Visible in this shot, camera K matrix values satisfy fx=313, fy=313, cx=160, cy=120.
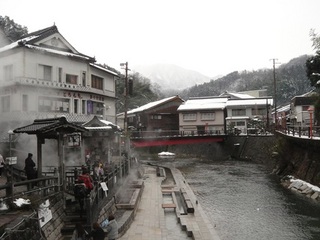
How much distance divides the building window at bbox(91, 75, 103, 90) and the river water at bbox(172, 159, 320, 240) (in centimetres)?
1371

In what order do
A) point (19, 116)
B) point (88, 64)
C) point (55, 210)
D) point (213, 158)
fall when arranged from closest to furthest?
point (55, 210), point (19, 116), point (88, 64), point (213, 158)

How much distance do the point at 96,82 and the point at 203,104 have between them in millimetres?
31223

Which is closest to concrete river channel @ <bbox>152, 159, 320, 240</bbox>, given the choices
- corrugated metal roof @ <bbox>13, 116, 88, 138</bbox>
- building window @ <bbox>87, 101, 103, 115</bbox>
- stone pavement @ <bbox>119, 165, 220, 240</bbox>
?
stone pavement @ <bbox>119, 165, 220, 240</bbox>

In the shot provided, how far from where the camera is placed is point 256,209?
1816cm

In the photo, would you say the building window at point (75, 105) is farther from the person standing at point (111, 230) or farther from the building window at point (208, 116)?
the building window at point (208, 116)

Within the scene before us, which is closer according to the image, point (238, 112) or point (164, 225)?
point (164, 225)

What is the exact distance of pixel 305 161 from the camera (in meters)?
24.9

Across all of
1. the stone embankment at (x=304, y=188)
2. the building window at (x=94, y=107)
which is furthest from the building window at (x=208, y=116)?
the stone embankment at (x=304, y=188)

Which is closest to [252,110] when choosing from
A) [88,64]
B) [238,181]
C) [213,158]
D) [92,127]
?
[213,158]

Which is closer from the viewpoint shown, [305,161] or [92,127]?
[92,127]

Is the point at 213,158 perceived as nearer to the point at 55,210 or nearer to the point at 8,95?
the point at 8,95

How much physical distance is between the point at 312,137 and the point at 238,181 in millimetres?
7640

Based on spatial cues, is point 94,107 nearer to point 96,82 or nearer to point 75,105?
point 96,82

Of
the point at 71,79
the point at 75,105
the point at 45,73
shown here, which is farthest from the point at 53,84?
the point at 75,105
